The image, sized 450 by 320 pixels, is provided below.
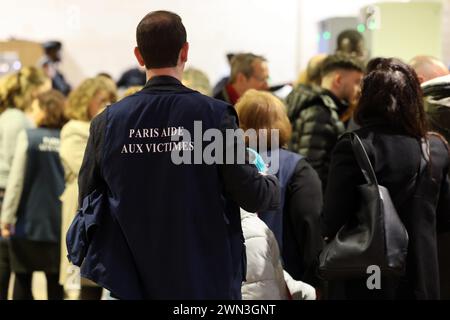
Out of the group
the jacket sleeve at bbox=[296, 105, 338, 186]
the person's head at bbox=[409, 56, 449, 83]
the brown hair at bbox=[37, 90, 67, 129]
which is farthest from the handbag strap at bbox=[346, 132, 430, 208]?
the brown hair at bbox=[37, 90, 67, 129]

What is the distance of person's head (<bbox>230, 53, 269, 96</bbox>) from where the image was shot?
18.0 feet

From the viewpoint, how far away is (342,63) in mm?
5168

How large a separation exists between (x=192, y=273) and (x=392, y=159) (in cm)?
Result: 102

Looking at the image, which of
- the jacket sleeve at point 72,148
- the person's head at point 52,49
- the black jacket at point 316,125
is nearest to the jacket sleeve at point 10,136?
the jacket sleeve at point 72,148

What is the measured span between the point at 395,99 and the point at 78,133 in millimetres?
2187

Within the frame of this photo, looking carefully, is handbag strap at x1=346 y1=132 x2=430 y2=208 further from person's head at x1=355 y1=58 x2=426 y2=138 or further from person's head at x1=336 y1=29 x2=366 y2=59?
person's head at x1=336 y1=29 x2=366 y2=59

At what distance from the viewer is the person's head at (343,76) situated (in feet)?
17.0

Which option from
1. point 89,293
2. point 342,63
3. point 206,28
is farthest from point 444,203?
point 206,28

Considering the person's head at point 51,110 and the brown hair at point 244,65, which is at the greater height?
the brown hair at point 244,65

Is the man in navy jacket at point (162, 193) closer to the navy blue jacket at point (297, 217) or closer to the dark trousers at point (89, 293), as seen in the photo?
the navy blue jacket at point (297, 217)

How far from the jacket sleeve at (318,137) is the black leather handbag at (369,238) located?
5.26ft

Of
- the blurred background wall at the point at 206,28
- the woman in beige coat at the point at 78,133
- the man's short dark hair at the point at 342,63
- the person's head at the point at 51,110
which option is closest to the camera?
the woman in beige coat at the point at 78,133

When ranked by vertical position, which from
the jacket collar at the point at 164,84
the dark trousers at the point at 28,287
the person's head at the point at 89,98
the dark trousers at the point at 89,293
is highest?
the jacket collar at the point at 164,84
